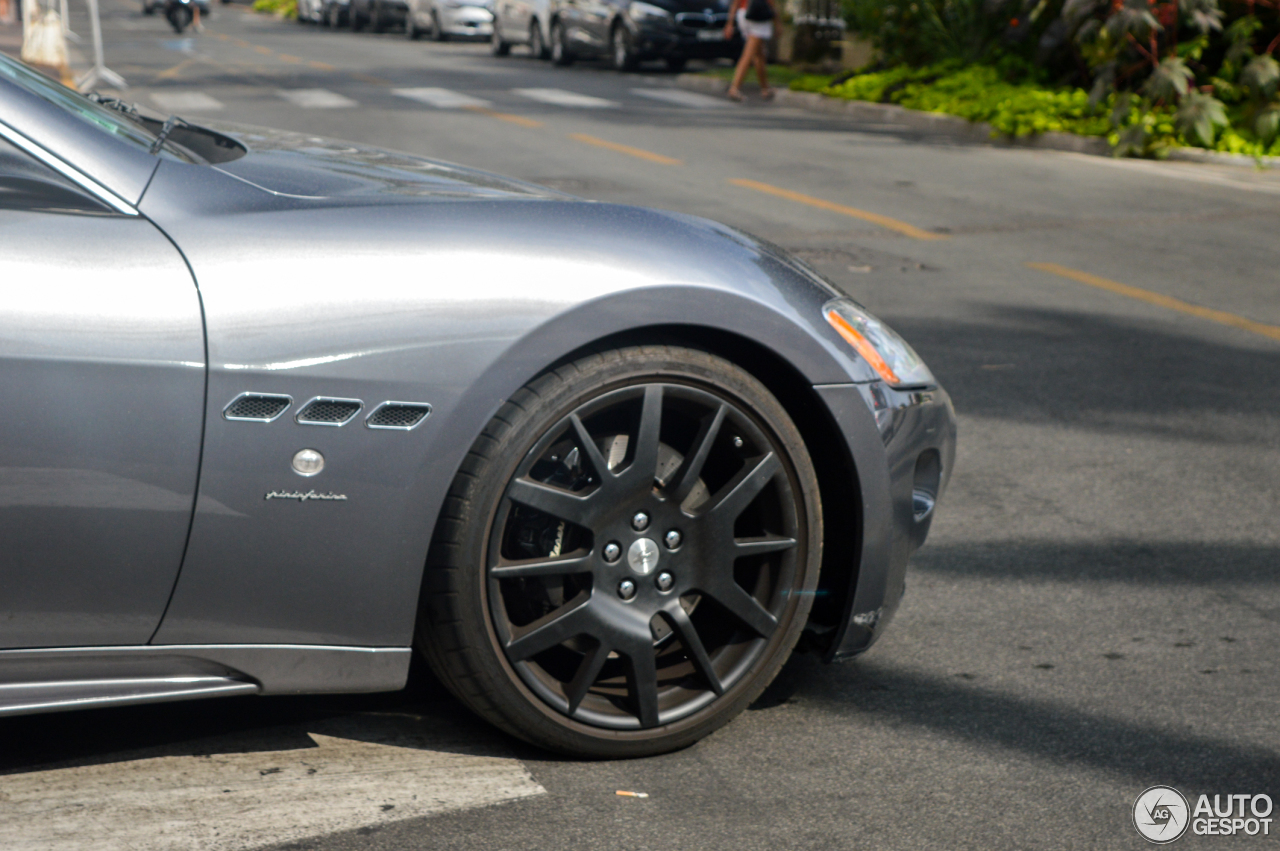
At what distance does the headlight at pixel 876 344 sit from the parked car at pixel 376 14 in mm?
34846

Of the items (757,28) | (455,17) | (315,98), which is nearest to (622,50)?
(757,28)

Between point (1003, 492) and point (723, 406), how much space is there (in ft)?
6.85

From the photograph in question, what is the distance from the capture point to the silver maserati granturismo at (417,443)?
2.20 metres

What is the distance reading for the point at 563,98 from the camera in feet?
62.4

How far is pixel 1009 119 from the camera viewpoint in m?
15.1

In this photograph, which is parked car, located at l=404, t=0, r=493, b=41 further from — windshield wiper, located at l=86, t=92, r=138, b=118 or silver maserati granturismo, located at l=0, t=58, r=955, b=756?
silver maserati granturismo, located at l=0, t=58, r=955, b=756

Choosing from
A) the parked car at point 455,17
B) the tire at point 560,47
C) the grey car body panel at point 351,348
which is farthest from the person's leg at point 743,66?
the grey car body panel at point 351,348

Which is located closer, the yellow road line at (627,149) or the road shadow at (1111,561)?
the road shadow at (1111,561)

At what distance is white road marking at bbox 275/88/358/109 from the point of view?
55.8 feet

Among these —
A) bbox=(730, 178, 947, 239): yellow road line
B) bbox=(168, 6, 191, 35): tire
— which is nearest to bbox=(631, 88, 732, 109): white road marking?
bbox=(730, 178, 947, 239): yellow road line

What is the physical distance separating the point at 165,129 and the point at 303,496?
1.10m

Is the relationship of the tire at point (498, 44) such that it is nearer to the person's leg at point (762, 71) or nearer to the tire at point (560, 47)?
the tire at point (560, 47)

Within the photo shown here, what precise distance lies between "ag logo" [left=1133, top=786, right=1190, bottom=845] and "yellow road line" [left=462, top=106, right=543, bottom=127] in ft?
44.3

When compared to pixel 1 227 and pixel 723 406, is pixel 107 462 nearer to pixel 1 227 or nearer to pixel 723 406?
pixel 1 227
